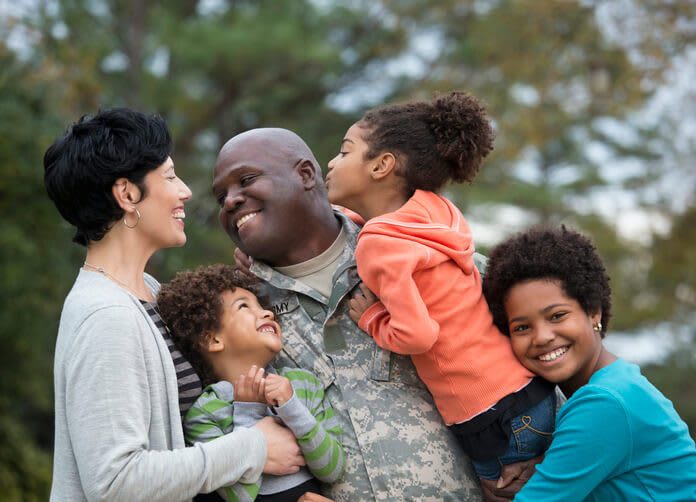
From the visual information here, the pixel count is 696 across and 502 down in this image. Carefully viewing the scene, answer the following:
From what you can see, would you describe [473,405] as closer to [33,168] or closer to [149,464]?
[149,464]

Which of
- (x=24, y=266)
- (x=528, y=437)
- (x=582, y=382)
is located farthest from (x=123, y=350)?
(x=24, y=266)

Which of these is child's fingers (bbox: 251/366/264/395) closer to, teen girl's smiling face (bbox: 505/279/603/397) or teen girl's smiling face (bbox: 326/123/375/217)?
teen girl's smiling face (bbox: 326/123/375/217)

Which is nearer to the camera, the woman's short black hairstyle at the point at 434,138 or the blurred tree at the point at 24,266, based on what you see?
the woman's short black hairstyle at the point at 434,138

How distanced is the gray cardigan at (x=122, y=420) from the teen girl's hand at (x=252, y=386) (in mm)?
173

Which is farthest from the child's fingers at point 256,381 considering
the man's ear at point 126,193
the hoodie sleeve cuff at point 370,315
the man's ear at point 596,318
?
the man's ear at point 596,318

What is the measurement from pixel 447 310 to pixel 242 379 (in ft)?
2.81

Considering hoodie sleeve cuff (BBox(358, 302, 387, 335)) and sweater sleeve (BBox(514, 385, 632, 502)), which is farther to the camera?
hoodie sleeve cuff (BBox(358, 302, 387, 335))

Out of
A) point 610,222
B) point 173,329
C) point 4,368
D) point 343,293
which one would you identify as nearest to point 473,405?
point 343,293

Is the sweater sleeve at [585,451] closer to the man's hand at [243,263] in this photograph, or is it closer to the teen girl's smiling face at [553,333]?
the teen girl's smiling face at [553,333]

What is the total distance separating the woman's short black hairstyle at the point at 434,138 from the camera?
10.7 ft

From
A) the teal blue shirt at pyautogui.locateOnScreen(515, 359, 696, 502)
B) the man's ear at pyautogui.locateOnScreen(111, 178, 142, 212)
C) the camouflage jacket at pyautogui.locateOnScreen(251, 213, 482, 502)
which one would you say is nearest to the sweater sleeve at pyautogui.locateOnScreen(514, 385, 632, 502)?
the teal blue shirt at pyautogui.locateOnScreen(515, 359, 696, 502)

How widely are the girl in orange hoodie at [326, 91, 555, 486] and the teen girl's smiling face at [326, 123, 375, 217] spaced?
0.06 metres

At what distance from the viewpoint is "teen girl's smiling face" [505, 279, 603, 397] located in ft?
9.58

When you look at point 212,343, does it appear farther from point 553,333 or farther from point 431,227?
point 553,333
